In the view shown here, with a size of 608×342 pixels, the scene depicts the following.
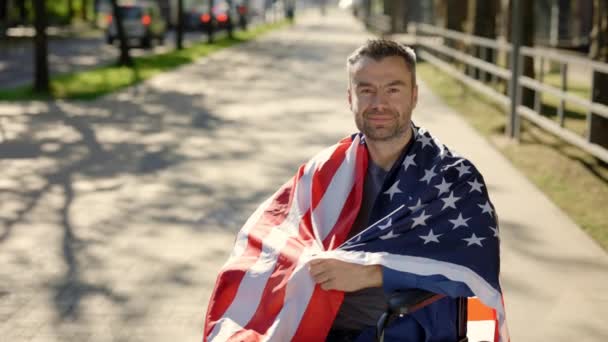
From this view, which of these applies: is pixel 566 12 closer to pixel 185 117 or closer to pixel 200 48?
pixel 200 48

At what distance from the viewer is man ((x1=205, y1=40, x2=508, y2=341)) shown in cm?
314

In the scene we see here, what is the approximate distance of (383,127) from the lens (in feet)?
11.0

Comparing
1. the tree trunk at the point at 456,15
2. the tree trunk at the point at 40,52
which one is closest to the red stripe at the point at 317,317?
the tree trunk at the point at 40,52

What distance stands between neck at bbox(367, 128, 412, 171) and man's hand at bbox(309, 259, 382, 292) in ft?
1.44

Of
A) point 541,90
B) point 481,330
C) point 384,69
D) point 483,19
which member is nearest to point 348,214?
point 384,69

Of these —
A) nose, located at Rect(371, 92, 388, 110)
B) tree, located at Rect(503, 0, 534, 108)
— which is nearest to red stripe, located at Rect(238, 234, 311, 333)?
nose, located at Rect(371, 92, 388, 110)

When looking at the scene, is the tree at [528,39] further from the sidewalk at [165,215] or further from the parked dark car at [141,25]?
the parked dark car at [141,25]

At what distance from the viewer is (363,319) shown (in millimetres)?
3367

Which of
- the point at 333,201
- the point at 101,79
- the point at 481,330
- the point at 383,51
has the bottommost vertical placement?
the point at 101,79

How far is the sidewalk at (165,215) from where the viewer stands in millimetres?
5398

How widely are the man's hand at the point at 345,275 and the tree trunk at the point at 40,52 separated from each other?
16014 mm

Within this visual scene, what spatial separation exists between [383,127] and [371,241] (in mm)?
403

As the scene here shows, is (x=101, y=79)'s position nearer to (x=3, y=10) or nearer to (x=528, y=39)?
(x=528, y=39)

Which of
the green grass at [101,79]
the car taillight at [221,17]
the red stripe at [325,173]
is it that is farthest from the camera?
the car taillight at [221,17]
